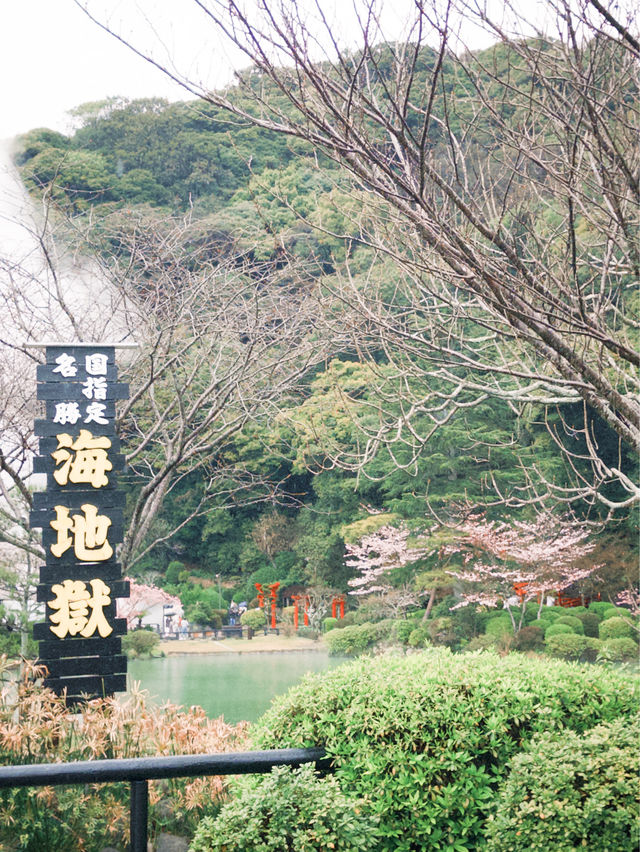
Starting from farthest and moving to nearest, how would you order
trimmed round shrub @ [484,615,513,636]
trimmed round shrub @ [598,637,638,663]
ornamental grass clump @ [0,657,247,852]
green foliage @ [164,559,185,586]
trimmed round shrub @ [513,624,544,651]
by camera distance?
green foliage @ [164,559,185,586] < trimmed round shrub @ [484,615,513,636] < trimmed round shrub @ [513,624,544,651] < trimmed round shrub @ [598,637,638,663] < ornamental grass clump @ [0,657,247,852]

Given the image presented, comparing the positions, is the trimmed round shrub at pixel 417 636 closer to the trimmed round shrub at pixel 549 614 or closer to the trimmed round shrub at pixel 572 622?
the trimmed round shrub at pixel 549 614

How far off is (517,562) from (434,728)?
591cm

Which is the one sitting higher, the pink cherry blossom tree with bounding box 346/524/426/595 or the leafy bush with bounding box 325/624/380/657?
the pink cherry blossom tree with bounding box 346/524/426/595

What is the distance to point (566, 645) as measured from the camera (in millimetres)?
6742

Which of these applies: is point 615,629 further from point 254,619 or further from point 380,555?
point 254,619

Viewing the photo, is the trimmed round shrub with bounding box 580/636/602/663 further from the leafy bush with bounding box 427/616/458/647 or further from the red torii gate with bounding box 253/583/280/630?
the red torii gate with bounding box 253/583/280/630

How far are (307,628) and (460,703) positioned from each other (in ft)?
21.6

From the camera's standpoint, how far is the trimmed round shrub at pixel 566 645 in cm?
675

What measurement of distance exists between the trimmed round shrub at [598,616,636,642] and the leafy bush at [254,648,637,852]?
213 inches

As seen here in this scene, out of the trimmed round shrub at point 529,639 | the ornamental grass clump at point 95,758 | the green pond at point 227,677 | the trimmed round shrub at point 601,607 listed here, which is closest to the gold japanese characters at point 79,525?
the ornamental grass clump at point 95,758

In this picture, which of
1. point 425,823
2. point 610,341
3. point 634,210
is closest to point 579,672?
point 425,823

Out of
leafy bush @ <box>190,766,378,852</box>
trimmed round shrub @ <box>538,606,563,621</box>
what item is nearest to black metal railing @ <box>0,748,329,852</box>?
leafy bush @ <box>190,766,378,852</box>

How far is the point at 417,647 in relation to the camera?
294 inches

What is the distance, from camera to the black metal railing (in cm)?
141
